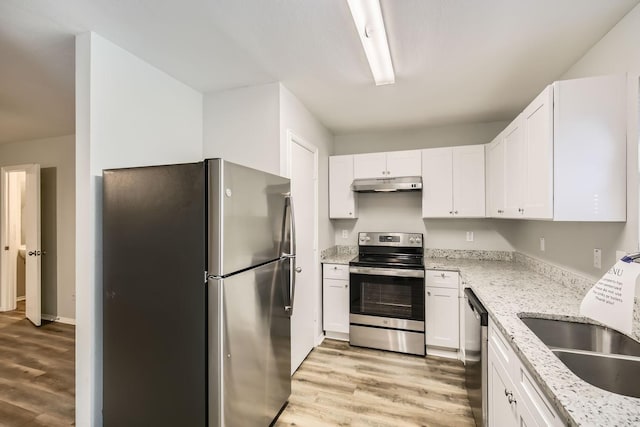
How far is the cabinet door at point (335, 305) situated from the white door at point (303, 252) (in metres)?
0.22

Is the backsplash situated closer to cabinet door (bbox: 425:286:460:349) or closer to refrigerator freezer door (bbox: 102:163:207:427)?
cabinet door (bbox: 425:286:460:349)

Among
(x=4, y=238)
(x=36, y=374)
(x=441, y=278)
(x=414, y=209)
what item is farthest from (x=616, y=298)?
(x=4, y=238)

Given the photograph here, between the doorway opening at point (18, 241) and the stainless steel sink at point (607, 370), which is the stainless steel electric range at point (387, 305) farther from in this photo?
the doorway opening at point (18, 241)

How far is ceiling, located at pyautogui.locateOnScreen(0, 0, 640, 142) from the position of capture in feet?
5.02

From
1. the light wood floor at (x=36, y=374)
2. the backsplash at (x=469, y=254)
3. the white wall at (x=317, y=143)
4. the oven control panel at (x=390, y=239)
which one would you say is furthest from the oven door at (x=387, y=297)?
the light wood floor at (x=36, y=374)

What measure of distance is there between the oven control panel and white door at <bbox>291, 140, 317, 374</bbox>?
810 millimetres

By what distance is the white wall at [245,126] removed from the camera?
241 centimetres

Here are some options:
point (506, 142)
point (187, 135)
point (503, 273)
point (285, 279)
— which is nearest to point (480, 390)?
point (503, 273)

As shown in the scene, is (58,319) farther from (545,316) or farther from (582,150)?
(582,150)

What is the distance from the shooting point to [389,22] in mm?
1641

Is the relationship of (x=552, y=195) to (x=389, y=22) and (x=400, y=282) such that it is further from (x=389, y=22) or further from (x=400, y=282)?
(x=400, y=282)

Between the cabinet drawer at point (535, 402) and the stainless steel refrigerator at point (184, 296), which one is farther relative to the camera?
the stainless steel refrigerator at point (184, 296)

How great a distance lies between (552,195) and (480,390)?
4.07 ft

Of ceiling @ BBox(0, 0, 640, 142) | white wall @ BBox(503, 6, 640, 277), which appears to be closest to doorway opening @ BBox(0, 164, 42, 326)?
ceiling @ BBox(0, 0, 640, 142)
